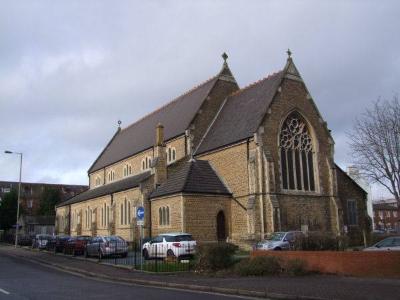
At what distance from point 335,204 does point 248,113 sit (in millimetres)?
9451

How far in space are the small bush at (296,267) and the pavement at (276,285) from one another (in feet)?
1.40

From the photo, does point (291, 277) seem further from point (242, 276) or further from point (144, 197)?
point (144, 197)

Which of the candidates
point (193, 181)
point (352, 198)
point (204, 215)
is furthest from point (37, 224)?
point (352, 198)

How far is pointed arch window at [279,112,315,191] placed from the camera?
33.6 m

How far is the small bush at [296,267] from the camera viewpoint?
56.9 ft

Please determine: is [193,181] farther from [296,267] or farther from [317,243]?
[296,267]

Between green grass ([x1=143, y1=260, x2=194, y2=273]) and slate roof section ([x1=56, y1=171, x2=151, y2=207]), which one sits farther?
slate roof section ([x1=56, y1=171, x2=151, y2=207])

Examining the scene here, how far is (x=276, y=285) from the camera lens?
14461 millimetres

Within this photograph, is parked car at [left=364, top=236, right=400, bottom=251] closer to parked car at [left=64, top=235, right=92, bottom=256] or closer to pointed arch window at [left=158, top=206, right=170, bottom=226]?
pointed arch window at [left=158, top=206, right=170, bottom=226]

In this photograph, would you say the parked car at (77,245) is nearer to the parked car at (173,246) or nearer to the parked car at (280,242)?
the parked car at (173,246)

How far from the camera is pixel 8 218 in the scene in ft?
243

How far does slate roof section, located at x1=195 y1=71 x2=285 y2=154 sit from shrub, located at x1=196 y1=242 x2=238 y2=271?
1372 cm

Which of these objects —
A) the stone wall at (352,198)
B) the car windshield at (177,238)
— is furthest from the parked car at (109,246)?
the stone wall at (352,198)

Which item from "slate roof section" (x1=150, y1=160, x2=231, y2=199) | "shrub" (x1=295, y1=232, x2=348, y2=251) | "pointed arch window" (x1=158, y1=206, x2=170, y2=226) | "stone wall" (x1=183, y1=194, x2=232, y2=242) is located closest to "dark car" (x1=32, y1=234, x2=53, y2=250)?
"pointed arch window" (x1=158, y1=206, x2=170, y2=226)
